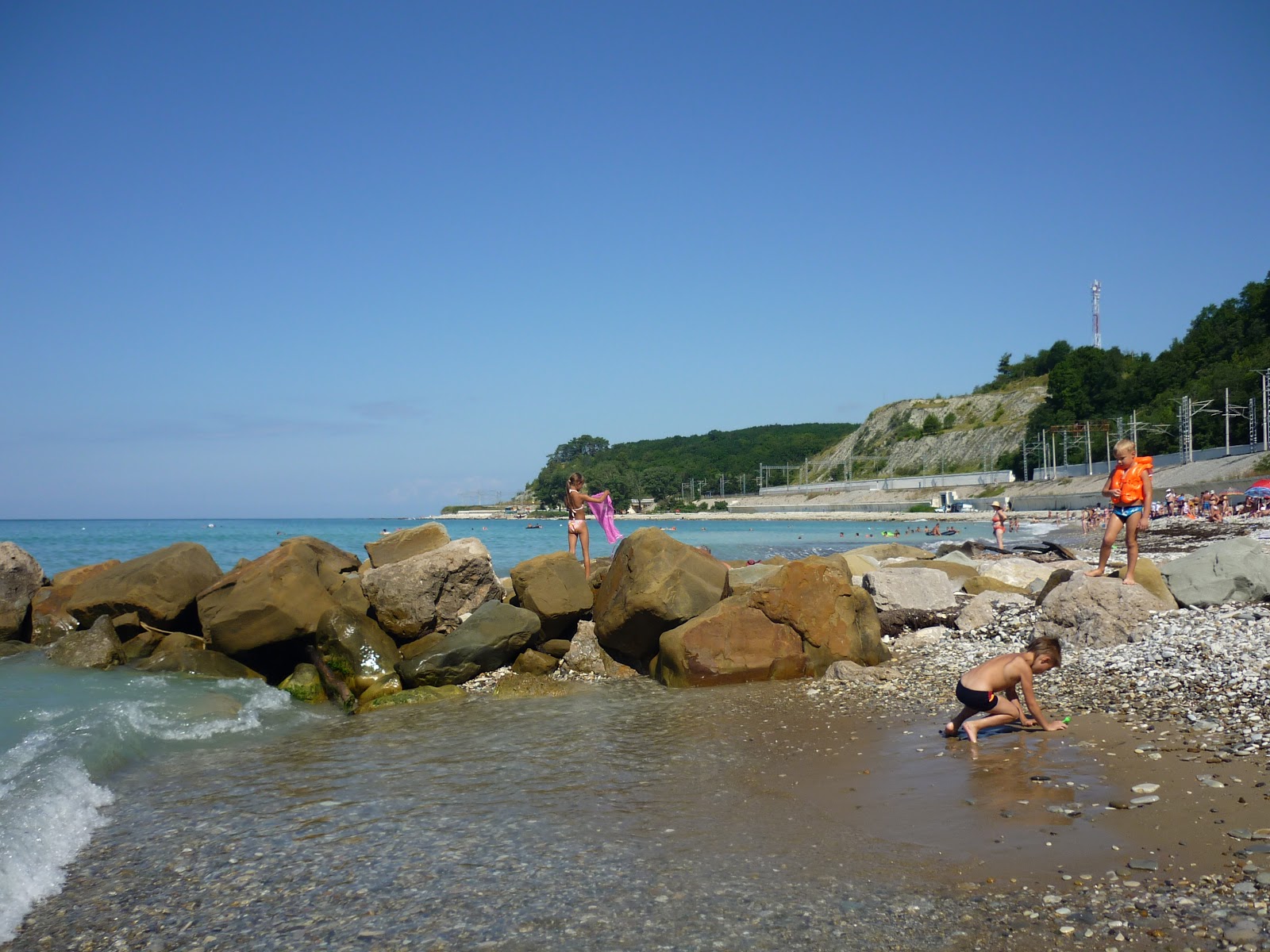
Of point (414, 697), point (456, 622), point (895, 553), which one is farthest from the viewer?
point (895, 553)

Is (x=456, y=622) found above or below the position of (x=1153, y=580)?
below

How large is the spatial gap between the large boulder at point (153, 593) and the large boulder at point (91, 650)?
45cm

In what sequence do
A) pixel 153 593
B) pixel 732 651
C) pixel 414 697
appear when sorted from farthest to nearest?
pixel 153 593 < pixel 732 651 < pixel 414 697

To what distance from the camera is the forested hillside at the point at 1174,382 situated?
8662 cm

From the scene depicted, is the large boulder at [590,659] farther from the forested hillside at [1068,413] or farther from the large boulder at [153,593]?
the forested hillside at [1068,413]

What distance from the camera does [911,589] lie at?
15.1m

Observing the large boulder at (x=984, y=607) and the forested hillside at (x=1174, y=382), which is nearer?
the large boulder at (x=984, y=607)

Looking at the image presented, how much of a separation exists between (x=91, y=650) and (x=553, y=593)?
6591 mm

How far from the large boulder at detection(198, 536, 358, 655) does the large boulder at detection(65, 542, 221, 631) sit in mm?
859

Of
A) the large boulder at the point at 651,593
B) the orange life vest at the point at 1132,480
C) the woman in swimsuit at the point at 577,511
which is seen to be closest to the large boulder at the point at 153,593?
the woman in swimsuit at the point at 577,511

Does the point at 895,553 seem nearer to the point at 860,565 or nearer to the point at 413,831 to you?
the point at 860,565

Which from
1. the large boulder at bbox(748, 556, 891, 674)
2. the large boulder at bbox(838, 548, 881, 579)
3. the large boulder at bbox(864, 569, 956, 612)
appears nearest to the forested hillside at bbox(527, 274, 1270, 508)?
the large boulder at bbox(838, 548, 881, 579)

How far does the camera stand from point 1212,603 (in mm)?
11203

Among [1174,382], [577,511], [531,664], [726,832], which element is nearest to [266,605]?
[531,664]
